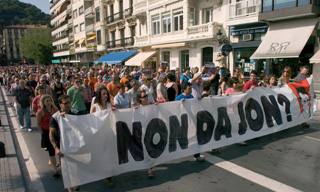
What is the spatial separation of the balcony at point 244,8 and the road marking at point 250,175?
550 inches

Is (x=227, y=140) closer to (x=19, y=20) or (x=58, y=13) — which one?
(x=58, y=13)

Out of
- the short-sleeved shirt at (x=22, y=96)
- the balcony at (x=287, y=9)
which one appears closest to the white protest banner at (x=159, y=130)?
the short-sleeved shirt at (x=22, y=96)

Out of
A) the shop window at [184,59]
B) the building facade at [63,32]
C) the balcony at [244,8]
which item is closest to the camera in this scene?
the balcony at [244,8]

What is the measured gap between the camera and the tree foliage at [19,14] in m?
158

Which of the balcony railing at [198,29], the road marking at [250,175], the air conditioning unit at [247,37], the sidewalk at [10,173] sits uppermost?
the balcony railing at [198,29]

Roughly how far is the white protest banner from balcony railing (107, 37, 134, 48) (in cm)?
2814

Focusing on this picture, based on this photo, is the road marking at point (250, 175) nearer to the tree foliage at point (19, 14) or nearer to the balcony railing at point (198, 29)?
the balcony railing at point (198, 29)

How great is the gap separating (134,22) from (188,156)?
28.9m

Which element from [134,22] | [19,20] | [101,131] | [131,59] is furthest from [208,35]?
[19,20]

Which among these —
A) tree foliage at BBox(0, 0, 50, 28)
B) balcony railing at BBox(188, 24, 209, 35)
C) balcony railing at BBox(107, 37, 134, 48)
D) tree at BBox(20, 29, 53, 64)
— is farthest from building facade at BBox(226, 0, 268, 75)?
tree foliage at BBox(0, 0, 50, 28)

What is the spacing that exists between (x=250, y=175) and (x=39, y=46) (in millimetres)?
87730

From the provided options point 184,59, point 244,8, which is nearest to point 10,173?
point 244,8

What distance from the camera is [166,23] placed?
2614 centimetres

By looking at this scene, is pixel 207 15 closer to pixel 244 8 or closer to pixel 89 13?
pixel 244 8
